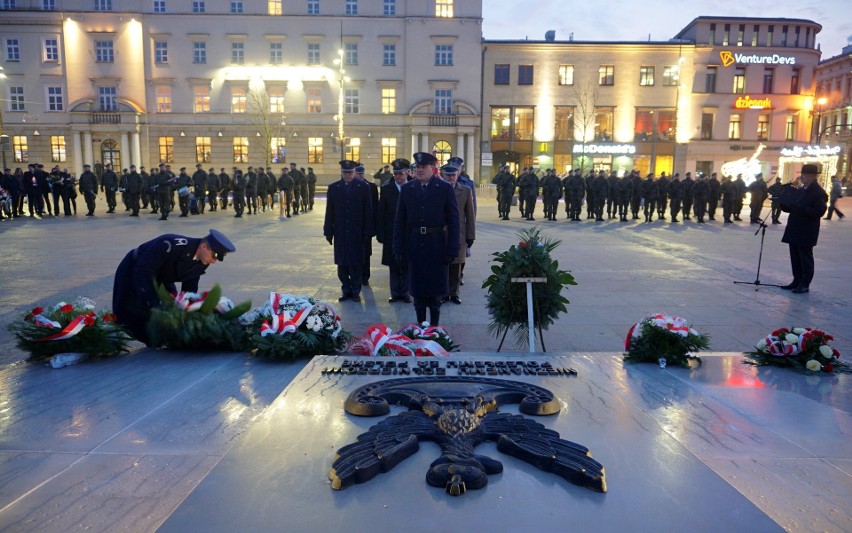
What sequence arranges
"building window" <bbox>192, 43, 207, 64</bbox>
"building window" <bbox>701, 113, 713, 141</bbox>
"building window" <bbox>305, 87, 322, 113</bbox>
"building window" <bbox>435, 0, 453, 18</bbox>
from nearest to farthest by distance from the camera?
"building window" <bbox>192, 43, 207, 64</bbox>
"building window" <bbox>435, 0, 453, 18</bbox>
"building window" <bbox>305, 87, 322, 113</bbox>
"building window" <bbox>701, 113, 713, 141</bbox>

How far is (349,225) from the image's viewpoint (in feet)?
28.9

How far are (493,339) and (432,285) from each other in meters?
0.85

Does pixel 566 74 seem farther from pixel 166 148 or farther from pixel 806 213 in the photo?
pixel 806 213

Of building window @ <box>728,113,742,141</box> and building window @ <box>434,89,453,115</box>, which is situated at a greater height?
building window @ <box>434,89,453,115</box>

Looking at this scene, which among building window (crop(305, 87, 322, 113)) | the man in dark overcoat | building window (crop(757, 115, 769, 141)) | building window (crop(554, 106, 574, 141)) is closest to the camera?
the man in dark overcoat

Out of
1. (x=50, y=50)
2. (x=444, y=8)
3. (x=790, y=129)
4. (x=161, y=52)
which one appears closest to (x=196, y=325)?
(x=444, y=8)

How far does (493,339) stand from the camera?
21.9 ft

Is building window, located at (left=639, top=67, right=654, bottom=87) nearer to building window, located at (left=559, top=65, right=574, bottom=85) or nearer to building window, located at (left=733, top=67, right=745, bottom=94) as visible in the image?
building window, located at (left=559, top=65, right=574, bottom=85)

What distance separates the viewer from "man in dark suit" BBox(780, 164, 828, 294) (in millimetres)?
9414

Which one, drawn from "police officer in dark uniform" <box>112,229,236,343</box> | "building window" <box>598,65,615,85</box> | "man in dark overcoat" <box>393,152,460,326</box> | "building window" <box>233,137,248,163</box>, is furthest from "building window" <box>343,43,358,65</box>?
"police officer in dark uniform" <box>112,229,236,343</box>

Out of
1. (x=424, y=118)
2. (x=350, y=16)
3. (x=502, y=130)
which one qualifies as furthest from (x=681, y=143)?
(x=350, y=16)

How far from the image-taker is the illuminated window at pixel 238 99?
4609 centimetres

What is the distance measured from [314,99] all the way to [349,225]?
39831 millimetres

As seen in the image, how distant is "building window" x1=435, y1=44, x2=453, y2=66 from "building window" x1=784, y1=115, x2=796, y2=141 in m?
26.4
